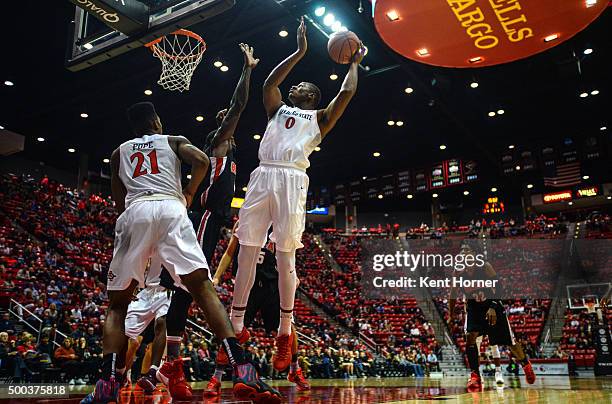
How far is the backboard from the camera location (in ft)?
19.0

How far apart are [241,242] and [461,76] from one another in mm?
13987

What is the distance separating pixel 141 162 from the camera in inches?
117

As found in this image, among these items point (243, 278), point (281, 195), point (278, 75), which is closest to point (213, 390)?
point (243, 278)

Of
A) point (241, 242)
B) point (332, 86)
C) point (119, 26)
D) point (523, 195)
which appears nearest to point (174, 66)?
point (119, 26)

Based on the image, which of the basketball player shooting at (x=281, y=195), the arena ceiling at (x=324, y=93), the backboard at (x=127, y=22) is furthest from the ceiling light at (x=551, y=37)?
the arena ceiling at (x=324, y=93)

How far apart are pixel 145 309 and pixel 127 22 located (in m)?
3.54

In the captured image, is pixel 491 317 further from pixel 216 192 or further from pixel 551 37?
pixel 216 192

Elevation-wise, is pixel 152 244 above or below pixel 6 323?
above

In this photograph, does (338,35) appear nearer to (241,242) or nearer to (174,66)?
(241,242)

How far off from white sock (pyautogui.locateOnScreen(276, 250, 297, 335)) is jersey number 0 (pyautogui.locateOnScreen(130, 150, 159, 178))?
1.12 metres

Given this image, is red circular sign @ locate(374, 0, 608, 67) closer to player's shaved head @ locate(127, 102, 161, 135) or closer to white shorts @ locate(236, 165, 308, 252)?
white shorts @ locate(236, 165, 308, 252)

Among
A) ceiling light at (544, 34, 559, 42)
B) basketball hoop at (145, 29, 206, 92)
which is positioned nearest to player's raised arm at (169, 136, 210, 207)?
basketball hoop at (145, 29, 206, 92)

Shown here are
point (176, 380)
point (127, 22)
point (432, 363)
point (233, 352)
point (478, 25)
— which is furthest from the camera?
point (432, 363)

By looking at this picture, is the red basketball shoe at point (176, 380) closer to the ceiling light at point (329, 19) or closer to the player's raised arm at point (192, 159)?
the player's raised arm at point (192, 159)
